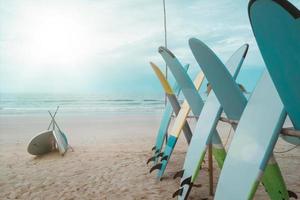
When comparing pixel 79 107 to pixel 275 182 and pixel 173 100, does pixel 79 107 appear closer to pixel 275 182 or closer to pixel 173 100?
pixel 173 100

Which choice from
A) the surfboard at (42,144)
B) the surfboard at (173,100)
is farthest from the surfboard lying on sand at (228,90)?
the surfboard at (42,144)

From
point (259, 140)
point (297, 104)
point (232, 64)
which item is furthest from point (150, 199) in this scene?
point (297, 104)

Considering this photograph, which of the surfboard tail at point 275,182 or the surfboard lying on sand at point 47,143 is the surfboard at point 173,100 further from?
the surfboard lying on sand at point 47,143

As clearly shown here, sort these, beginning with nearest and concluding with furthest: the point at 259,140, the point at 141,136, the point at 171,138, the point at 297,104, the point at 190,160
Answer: the point at 297,104 < the point at 259,140 < the point at 190,160 < the point at 171,138 < the point at 141,136

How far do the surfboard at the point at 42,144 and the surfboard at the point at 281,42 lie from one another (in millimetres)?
6113

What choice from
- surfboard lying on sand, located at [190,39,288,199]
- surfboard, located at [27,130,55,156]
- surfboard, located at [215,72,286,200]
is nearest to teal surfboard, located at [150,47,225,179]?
surfboard lying on sand, located at [190,39,288,199]

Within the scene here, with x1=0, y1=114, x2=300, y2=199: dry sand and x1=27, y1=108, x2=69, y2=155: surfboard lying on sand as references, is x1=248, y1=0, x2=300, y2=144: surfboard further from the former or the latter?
x1=27, y1=108, x2=69, y2=155: surfboard lying on sand

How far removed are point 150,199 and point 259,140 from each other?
225 cm

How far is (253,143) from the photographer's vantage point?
190 centimetres

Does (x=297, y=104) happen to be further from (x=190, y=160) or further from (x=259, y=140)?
(x=190, y=160)

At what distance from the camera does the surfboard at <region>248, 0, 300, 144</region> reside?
135cm

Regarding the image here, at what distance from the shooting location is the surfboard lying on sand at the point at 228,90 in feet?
7.72

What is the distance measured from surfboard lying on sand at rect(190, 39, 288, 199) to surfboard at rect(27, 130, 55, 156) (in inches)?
203

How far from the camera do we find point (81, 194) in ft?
13.4
